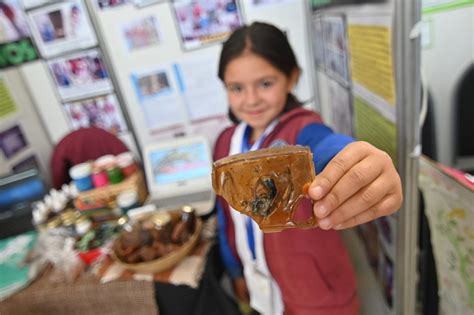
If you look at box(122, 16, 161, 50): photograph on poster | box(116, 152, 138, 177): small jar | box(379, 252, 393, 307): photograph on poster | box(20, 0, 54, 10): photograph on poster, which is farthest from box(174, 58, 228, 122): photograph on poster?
box(379, 252, 393, 307): photograph on poster

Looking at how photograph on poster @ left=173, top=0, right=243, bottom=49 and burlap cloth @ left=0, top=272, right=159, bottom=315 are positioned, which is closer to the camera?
burlap cloth @ left=0, top=272, right=159, bottom=315

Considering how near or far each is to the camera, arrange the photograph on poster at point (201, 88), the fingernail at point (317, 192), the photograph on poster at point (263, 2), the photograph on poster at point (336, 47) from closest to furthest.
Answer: the fingernail at point (317, 192), the photograph on poster at point (336, 47), the photograph on poster at point (263, 2), the photograph on poster at point (201, 88)

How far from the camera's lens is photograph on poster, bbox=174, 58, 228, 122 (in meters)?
1.43

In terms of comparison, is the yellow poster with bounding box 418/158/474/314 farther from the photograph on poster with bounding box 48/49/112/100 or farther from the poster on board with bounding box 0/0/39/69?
the poster on board with bounding box 0/0/39/69

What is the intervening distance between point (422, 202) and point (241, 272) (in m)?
0.56

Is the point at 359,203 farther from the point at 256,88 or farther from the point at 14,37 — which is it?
the point at 14,37

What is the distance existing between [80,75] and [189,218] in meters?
1.01

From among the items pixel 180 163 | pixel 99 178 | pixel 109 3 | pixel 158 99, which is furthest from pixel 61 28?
pixel 180 163

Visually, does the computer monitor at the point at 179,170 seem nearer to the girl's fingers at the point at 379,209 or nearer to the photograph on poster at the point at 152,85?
the photograph on poster at the point at 152,85


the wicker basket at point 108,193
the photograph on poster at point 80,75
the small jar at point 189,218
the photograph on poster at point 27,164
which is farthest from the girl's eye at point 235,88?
the photograph on poster at point 27,164

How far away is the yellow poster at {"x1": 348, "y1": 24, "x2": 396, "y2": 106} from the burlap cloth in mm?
752

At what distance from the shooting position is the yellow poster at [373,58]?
0.59m

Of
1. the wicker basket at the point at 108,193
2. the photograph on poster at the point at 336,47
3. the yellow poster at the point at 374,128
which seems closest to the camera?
the yellow poster at the point at 374,128

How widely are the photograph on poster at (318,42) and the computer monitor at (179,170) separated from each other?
57 cm
